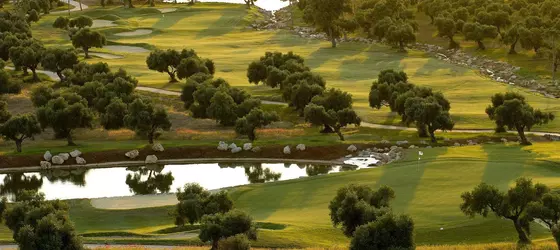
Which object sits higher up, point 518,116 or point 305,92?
point 518,116

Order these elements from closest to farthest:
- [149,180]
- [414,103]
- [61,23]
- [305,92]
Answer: [149,180], [414,103], [305,92], [61,23]

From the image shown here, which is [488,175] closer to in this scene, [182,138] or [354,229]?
[354,229]

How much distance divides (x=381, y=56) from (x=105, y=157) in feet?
249

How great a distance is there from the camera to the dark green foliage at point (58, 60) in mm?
125938

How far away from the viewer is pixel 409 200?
65250mm

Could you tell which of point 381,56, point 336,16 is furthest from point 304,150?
point 336,16

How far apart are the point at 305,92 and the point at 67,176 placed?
31.7 metres

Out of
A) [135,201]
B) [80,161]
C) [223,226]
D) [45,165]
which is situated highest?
[223,226]

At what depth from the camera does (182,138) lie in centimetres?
9706

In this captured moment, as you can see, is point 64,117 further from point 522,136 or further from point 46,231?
point 522,136

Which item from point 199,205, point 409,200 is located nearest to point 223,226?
point 199,205

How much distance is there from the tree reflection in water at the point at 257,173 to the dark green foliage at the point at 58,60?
46313 mm

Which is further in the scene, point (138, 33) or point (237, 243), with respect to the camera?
point (138, 33)

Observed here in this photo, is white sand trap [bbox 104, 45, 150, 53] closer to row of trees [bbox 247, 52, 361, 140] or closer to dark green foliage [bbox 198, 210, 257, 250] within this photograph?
row of trees [bbox 247, 52, 361, 140]
